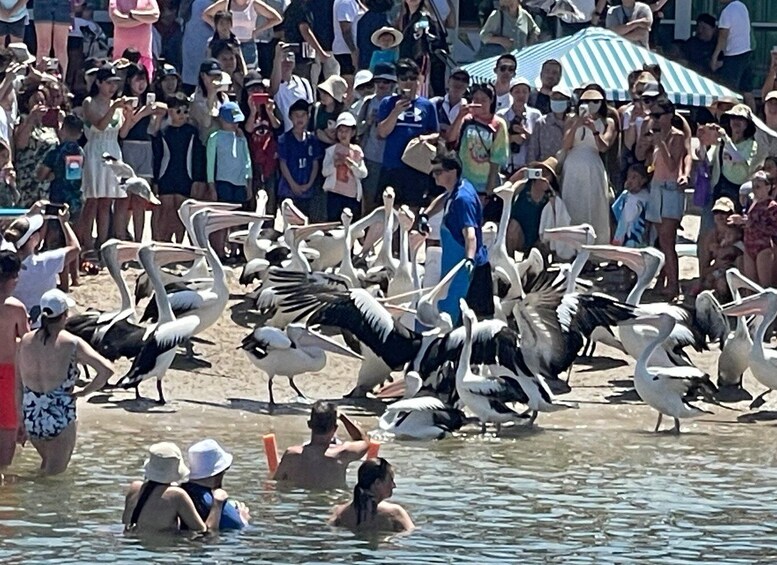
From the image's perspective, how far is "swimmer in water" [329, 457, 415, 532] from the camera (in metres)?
12.0

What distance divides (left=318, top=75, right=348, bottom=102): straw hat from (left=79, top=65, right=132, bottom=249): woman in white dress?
2011mm

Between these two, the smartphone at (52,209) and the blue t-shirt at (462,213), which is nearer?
the blue t-shirt at (462,213)

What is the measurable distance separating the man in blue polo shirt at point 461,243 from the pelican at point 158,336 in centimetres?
199

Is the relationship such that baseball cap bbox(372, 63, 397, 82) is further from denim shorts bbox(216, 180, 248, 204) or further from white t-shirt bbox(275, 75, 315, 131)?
denim shorts bbox(216, 180, 248, 204)

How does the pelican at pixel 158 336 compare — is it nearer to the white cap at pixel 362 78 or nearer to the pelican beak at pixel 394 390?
the pelican beak at pixel 394 390

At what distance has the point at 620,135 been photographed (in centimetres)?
2012

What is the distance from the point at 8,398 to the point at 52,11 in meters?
9.06

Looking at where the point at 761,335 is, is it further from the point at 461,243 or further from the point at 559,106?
the point at 559,106

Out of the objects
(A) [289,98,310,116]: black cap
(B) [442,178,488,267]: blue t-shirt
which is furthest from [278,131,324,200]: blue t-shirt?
(B) [442,178,488,267]: blue t-shirt

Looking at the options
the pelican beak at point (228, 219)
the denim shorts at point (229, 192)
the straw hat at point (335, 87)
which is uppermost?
the straw hat at point (335, 87)

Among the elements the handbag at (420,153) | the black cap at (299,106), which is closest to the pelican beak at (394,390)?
the handbag at (420,153)

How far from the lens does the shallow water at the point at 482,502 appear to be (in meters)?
11.9

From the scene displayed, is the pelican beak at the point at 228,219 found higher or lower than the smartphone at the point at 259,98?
lower

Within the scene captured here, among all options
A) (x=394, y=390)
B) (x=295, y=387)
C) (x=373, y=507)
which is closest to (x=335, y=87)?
(x=295, y=387)
